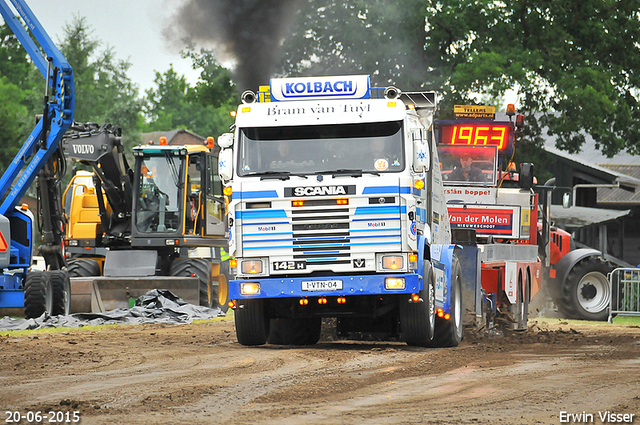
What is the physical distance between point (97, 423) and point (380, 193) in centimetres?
605

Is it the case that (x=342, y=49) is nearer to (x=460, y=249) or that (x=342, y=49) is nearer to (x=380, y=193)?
(x=460, y=249)

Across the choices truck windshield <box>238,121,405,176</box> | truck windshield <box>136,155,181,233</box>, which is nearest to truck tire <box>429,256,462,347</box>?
truck windshield <box>238,121,405,176</box>

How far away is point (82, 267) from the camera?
22422 mm

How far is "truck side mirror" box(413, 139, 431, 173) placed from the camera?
41.3ft

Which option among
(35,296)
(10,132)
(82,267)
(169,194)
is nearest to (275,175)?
(35,296)

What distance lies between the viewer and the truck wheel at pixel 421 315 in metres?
12.8

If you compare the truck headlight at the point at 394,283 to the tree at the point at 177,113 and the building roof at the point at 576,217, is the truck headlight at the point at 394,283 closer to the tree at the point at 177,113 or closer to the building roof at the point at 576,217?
the building roof at the point at 576,217

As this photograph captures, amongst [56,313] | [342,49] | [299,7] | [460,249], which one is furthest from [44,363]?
[342,49]

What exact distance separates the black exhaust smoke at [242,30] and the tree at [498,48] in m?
5.02

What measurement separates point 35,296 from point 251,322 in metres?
6.58

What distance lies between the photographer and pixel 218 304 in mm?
22844

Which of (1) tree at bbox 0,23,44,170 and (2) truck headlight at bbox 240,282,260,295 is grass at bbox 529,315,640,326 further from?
(1) tree at bbox 0,23,44,170

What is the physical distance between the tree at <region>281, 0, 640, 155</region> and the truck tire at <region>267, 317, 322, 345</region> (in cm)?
1856

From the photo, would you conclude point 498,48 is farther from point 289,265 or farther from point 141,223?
point 289,265
